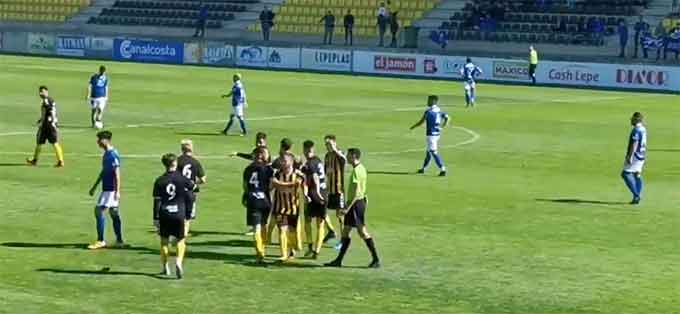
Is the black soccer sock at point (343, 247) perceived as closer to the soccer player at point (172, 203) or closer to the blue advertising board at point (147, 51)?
the soccer player at point (172, 203)

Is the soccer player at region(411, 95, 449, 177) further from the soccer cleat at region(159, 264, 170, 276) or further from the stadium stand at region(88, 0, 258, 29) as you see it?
the stadium stand at region(88, 0, 258, 29)

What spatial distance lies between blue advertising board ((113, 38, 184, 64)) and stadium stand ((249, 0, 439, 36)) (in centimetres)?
752

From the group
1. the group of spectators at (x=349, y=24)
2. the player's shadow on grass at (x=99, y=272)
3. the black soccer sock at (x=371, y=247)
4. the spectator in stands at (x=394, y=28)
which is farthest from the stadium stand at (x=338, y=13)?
the player's shadow on grass at (x=99, y=272)

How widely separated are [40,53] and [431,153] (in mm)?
55873

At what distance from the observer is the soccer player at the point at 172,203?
19.0m

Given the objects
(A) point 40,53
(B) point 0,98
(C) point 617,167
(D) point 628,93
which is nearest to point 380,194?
(C) point 617,167

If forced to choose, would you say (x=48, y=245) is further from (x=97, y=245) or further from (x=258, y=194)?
(x=258, y=194)

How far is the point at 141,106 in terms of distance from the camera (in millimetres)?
49281

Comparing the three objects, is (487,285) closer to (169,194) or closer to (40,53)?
(169,194)

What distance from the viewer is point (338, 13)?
84.4m

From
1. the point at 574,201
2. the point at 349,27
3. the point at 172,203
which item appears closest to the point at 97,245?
the point at 172,203

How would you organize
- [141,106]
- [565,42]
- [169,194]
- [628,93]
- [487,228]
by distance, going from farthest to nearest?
[565,42], [628,93], [141,106], [487,228], [169,194]

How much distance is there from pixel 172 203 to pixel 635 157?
39.3 ft

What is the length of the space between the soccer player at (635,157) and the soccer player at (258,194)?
9.68 metres
